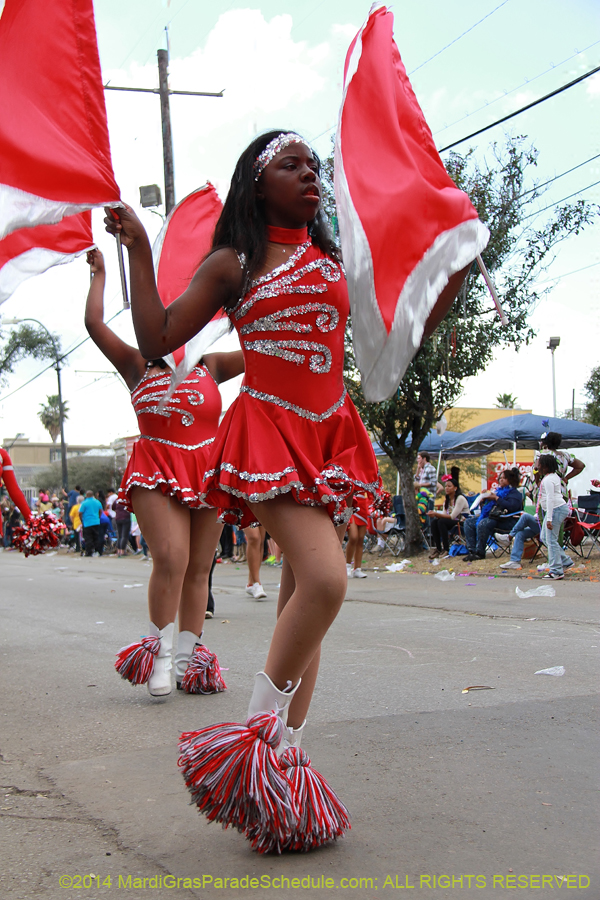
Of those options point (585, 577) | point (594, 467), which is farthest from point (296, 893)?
point (594, 467)

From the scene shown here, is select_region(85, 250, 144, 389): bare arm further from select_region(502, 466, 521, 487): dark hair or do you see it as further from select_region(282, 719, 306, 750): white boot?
select_region(502, 466, 521, 487): dark hair

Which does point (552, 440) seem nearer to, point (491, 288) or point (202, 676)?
point (202, 676)

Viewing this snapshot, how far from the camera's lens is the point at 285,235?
269cm

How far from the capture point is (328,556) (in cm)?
239

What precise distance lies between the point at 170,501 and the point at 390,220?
212 cm

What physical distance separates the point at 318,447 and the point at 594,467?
20.0 meters

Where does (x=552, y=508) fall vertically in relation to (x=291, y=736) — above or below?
above

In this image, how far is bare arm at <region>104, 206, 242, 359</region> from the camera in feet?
7.77

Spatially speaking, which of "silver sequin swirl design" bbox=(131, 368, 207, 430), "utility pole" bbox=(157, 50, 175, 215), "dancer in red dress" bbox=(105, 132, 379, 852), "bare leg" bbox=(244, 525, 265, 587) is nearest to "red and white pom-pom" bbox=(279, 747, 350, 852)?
"dancer in red dress" bbox=(105, 132, 379, 852)

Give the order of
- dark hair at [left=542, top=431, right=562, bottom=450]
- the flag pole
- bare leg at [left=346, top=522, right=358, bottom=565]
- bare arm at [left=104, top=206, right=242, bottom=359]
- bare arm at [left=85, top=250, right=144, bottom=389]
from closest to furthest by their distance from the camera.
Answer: bare arm at [left=104, top=206, right=242, bottom=359], the flag pole, bare arm at [left=85, top=250, right=144, bottom=389], dark hair at [left=542, top=431, right=562, bottom=450], bare leg at [left=346, top=522, right=358, bottom=565]

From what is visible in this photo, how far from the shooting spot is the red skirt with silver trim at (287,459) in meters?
2.43

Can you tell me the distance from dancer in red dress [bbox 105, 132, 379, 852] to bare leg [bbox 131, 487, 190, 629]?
66.7 inches

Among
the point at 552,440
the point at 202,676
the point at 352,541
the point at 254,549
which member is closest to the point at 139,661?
the point at 202,676

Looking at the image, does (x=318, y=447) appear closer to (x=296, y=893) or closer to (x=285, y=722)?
(x=285, y=722)
